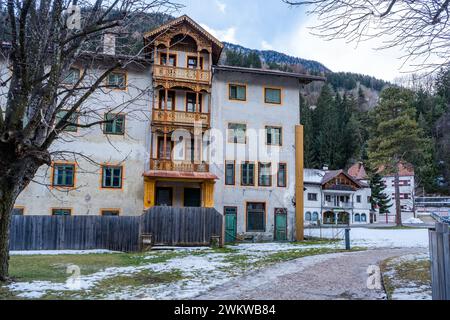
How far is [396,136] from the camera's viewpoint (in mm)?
47250

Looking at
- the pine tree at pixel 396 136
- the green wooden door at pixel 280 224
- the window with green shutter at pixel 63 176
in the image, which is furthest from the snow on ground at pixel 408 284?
the pine tree at pixel 396 136

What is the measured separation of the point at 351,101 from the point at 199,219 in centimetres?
7713

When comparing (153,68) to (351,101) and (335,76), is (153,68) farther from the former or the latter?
(335,76)

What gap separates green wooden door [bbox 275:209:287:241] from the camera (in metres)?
27.4

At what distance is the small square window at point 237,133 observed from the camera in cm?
2734

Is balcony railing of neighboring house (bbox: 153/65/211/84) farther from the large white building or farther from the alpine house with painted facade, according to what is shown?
the large white building

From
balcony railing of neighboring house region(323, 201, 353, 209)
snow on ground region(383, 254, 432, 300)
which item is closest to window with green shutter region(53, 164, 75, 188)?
snow on ground region(383, 254, 432, 300)

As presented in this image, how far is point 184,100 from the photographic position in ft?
89.0

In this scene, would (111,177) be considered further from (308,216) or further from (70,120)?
(308,216)

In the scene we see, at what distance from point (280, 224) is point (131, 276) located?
17.4 metres

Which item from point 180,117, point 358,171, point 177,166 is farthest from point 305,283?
point 358,171

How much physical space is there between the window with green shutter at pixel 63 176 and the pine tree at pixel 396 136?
119ft

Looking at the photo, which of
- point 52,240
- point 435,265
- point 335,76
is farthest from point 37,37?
point 335,76

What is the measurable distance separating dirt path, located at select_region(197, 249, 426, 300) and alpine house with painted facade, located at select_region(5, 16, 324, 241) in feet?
42.3
